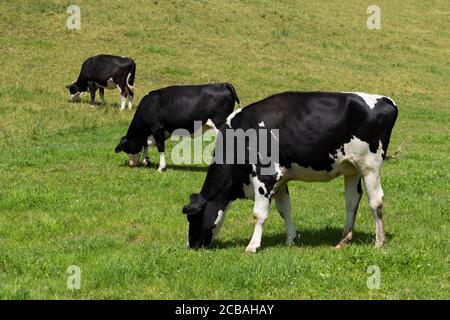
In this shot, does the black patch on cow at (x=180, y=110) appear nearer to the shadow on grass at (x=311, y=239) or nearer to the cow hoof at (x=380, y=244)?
the shadow on grass at (x=311, y=239)

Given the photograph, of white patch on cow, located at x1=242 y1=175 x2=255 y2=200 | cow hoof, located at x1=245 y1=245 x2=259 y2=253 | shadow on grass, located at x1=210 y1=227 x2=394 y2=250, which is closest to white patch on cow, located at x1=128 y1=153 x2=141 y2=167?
shadow on grass, located at x1=210 y1=227 x2=394 y2=250

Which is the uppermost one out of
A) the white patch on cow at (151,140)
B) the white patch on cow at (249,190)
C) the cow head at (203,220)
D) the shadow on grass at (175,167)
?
the white patch on cow at (249,190)

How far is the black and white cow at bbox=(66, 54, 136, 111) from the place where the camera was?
27016 mm

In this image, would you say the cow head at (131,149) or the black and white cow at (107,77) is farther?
the black and white cow at (107,77)

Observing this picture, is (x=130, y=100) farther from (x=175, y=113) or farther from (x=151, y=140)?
(x=175, y=113)

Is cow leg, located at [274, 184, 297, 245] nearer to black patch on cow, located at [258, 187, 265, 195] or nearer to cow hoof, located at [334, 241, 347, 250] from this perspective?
cow hoof, located at [334, 241, 347, 250]

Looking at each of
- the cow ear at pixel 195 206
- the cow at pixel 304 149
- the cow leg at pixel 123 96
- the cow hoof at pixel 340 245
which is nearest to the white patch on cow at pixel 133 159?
the cow ear at pixel 195 206

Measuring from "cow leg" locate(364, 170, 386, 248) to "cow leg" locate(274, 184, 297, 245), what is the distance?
1.32 m

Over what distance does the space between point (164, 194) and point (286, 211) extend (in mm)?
4229

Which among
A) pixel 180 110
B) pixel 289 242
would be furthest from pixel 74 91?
pixel 289 242

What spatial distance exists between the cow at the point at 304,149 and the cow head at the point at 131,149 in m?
7.52

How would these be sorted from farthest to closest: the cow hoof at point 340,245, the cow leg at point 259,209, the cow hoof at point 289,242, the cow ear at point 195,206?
the cow hoof at point 289,242 < the cow ear at point 195,206 < the cow hoof at point 340,245 < the cow leg at point 259,209

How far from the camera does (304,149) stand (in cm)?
972

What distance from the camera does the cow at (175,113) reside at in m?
17.0
